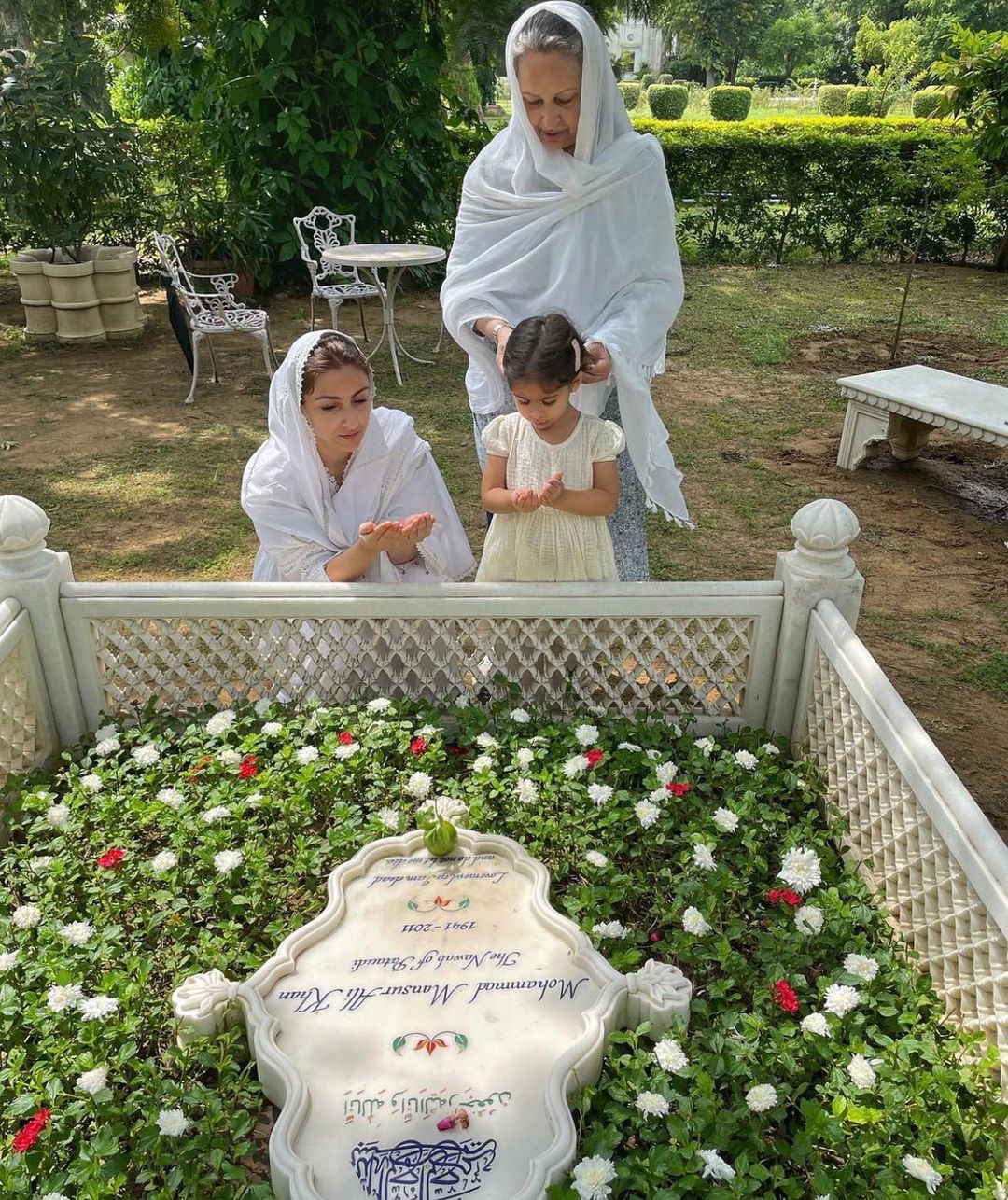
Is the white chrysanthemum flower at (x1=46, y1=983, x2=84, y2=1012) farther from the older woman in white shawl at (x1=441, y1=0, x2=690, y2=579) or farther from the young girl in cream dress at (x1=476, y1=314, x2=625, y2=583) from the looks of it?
the older woman in white shawl at (x1=441, y1=0, x2=690, y2=579)

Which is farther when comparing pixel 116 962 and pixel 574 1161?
pixel 116 962

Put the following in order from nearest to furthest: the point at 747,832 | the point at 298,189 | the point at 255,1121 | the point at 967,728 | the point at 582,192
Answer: the point at 255,1121
the point at 747,832
the point at 582,192
the point at 967,728
the point at 298,189

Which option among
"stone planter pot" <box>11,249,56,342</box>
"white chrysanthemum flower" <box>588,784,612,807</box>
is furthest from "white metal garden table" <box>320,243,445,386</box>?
"white chrysanthemum flower" <box>588,784,612,807</box>

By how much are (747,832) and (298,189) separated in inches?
295

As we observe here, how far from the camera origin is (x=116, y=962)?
1.94 m

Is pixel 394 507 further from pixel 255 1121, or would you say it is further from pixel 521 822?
pixel 255 1121

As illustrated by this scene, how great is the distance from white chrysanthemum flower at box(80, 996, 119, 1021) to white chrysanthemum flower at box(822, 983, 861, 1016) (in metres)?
1.28

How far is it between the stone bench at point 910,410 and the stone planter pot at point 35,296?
19.7ft

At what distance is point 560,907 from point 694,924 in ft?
0.95

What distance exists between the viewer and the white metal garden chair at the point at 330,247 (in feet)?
22.7

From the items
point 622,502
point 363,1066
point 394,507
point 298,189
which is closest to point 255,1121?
point 363,1066

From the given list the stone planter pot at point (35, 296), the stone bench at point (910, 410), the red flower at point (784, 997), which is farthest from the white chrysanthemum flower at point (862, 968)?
the stone planter pot at point (35, 296)

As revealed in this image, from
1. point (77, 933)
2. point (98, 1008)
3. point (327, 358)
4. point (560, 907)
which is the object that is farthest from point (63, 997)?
point (327, 358)

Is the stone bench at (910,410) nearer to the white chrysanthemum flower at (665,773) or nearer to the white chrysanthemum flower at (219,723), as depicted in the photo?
the white chrysanthemum flower at (665,773)
